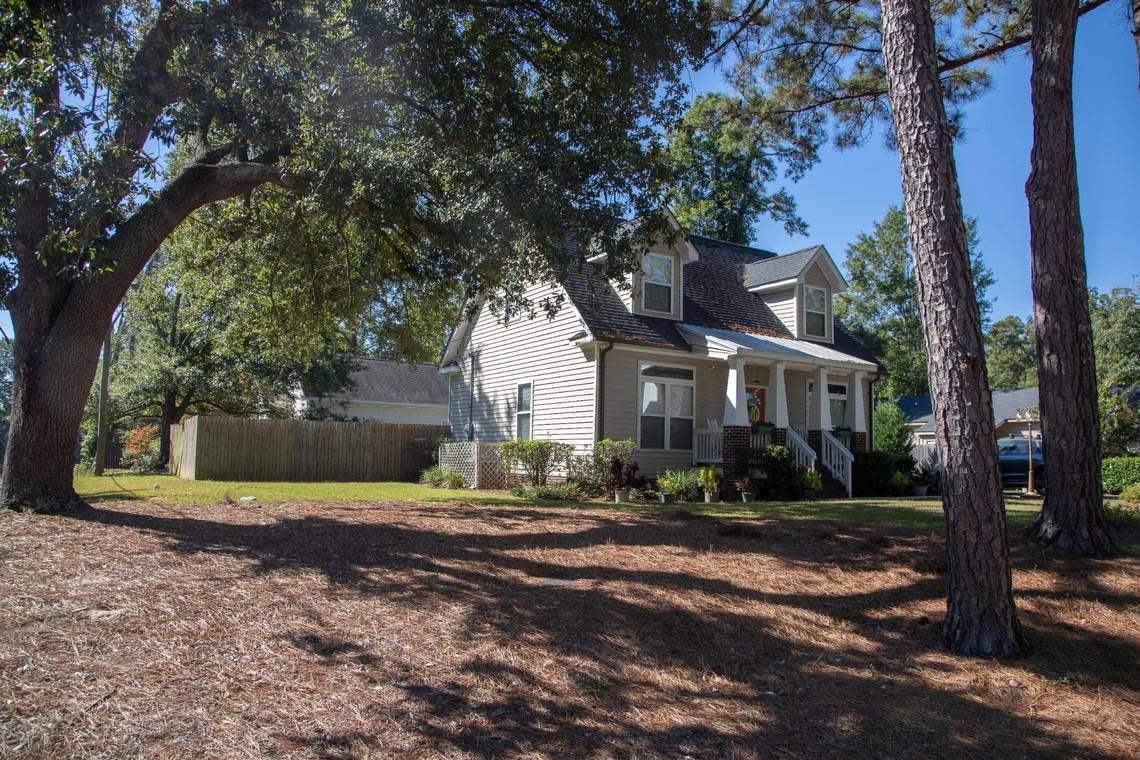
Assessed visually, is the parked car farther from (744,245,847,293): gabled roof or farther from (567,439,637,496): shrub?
(567,439,637,496): shrub

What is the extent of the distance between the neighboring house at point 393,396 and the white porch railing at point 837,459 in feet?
66.6

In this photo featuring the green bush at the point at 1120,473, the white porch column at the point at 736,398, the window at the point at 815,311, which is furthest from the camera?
the window at the point at 815,311

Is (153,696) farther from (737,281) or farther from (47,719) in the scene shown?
(737,281)

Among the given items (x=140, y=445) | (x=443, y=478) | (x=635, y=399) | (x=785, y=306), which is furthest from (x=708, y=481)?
(x=140, y=445)

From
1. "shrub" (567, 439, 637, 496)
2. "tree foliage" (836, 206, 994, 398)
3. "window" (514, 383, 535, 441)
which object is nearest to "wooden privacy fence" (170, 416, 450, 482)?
"window" (514, 383, 535, 441)

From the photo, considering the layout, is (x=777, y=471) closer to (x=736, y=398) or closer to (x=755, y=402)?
(x=736, y=398)

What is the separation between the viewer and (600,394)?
15.9 metres

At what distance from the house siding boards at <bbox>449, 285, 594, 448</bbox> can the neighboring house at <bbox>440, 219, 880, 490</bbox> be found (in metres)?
0.04

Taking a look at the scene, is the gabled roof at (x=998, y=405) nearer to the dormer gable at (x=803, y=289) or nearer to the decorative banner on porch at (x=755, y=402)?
the dormer gable at (x=803, y=289)

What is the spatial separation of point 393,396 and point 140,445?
10.7 m

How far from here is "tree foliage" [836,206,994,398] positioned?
3894cm

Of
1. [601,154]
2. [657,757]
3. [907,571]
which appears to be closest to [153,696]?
[657,757]

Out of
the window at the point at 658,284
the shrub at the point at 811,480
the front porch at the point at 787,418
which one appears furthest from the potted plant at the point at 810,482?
the window at the point at 658,284

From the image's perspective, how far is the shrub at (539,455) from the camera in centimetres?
1578
